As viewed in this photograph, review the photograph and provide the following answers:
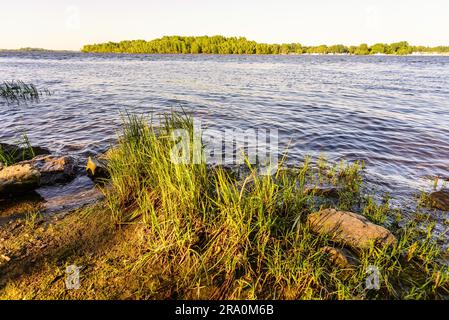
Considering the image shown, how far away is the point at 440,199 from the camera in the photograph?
5871mm

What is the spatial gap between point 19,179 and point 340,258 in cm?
650

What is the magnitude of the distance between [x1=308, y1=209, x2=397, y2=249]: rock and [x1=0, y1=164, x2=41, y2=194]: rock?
19.6 feet

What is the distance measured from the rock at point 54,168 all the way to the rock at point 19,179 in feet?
1.05

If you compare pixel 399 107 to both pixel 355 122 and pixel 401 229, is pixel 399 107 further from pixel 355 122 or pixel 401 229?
pixel 401 229

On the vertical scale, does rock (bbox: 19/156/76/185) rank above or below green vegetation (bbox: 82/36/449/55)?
below

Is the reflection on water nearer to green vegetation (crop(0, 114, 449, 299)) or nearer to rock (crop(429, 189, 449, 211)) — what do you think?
rock (crop(429, 189, 449, 211))

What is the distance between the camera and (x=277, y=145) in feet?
33.3

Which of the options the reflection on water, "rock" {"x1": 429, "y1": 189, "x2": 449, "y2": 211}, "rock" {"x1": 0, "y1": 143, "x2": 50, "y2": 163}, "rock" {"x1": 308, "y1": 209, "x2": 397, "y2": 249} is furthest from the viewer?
the reflection on water

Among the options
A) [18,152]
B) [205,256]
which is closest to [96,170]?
[18,152]

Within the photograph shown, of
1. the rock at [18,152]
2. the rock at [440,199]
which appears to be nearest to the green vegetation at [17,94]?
the rock at [18,152]

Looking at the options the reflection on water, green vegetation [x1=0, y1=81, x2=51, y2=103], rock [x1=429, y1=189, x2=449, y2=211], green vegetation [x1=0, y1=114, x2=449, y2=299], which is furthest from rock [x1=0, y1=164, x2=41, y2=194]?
green vegetation [x1=0, y1=81, x2=51, y2=103]

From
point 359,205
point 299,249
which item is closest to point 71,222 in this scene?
point 299,249

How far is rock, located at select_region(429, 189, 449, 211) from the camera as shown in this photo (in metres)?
5.69

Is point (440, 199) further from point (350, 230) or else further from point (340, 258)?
point (340, 258)
